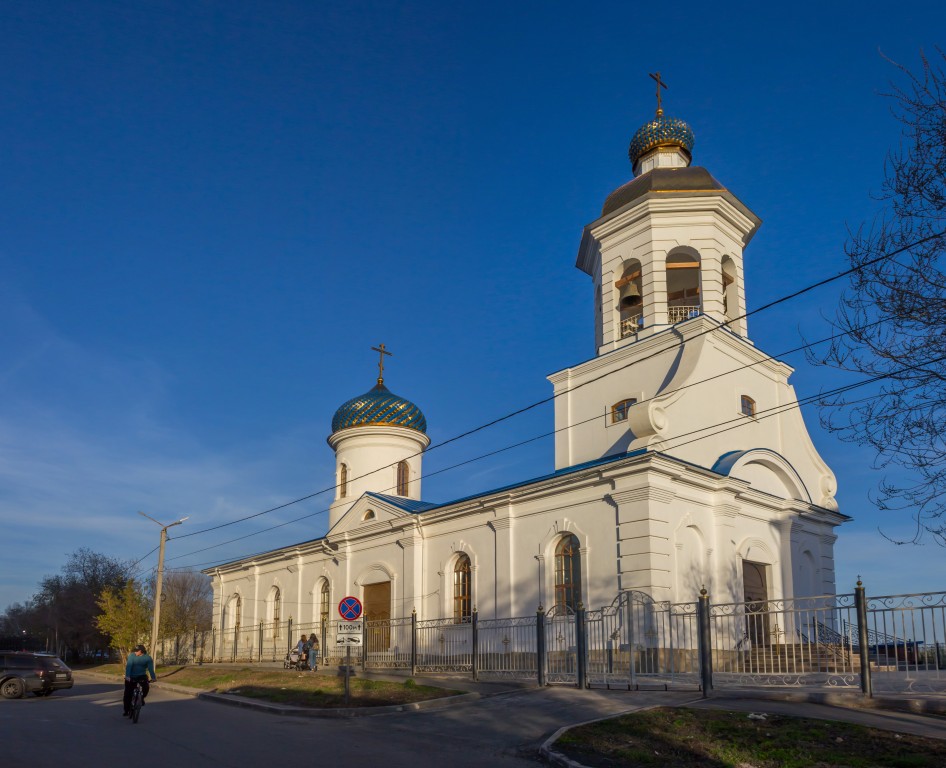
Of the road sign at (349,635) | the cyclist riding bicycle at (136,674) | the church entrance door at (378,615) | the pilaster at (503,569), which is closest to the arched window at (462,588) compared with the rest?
the pilaster at (503,569)

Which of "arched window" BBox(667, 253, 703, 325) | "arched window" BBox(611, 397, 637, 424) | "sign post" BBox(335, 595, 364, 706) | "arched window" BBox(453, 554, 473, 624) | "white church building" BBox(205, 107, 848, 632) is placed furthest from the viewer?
"arched window" BBox(453, 554, 473, 624)

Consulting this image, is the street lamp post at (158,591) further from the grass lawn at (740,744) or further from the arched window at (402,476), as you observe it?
the grass lawn at (740,744)

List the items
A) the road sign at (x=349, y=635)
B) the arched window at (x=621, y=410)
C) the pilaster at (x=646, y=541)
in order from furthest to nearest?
1. the arched window at (x=621, y=410)
2. the pilaster at (x=646, y=541)
3. the road sign at (x=349, y=635)

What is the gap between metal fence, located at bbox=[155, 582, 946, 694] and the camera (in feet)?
38.5

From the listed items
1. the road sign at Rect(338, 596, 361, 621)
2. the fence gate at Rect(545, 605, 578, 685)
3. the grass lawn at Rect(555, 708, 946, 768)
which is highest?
the road sign at Rect(338, 596, 361, 621)

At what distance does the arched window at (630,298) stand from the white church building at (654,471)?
0.04 m

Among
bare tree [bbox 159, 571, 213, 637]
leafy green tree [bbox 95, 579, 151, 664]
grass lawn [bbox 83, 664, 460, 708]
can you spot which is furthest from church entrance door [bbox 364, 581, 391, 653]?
bare tree [bbox 159, 571, 213, 637]

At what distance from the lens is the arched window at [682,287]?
22.7 metres

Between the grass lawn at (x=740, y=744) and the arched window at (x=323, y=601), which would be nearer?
the grass lawn at (x=740, y=744)

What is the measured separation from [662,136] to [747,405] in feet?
27.1

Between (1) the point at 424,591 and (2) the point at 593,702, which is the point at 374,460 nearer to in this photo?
(1) the point at 424,591

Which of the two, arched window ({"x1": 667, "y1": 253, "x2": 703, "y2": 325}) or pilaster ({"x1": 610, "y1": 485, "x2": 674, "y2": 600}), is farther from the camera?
arched window ({"x1": 667, "y1": 253, "x2": 703, "y2": 325})

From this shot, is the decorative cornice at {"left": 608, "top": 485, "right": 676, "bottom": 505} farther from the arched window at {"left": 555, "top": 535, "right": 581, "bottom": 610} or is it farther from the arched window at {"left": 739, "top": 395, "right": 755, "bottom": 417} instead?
the arched window at {"left": 739, "top": 395, "right": 755, "bottom": 417}

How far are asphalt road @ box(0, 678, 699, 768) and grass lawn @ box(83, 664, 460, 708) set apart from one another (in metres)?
1.08
